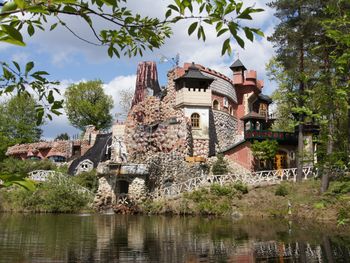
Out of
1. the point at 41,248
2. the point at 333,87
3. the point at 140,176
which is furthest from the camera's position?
the point at 140,176

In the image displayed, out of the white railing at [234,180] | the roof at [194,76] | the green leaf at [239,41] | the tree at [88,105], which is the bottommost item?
the green leaf at [239,41]

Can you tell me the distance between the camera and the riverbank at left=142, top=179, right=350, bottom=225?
73.0ft

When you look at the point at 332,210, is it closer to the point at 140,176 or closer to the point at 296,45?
the point at 296,45

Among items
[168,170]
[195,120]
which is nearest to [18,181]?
[168,170]

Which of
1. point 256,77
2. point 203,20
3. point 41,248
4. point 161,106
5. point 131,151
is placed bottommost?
point 41,248

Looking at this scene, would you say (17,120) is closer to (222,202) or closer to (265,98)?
(265,98)

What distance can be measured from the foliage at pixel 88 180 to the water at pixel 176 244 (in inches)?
584

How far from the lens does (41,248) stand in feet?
40.4

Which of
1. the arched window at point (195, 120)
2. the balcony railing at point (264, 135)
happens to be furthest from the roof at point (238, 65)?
the balcony railing at point (264, 135)

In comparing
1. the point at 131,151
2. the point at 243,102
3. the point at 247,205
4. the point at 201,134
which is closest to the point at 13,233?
the point at 247,205

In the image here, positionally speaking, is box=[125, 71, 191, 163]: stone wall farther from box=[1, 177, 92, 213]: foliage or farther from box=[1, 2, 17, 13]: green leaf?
box=[1, 2, 17, 13]: green leaf

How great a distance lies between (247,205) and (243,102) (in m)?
20.1

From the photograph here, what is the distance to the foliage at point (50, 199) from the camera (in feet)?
94.3

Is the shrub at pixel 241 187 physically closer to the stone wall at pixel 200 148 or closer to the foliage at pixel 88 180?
the stone wall at pixel 200 148
